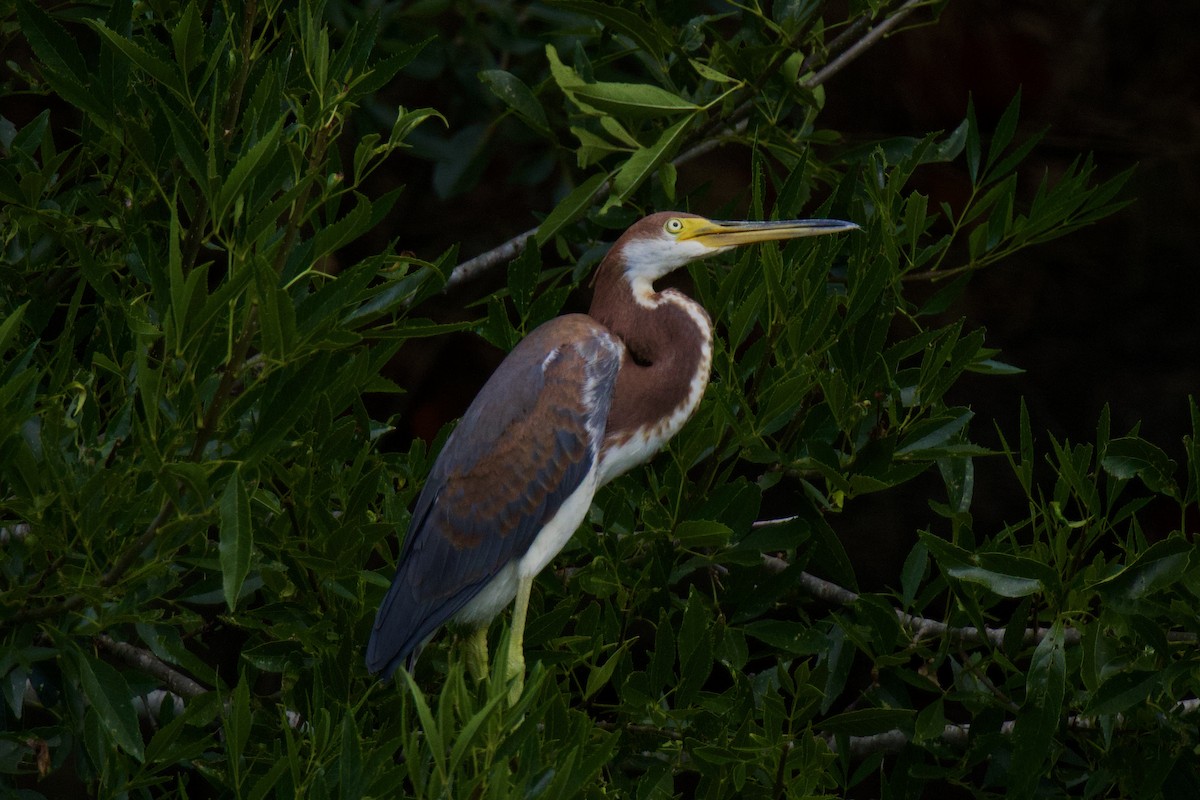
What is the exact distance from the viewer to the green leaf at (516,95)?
8.22 feet

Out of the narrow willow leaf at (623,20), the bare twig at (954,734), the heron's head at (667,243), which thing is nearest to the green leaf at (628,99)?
the narrow willow leaf at (623,20)

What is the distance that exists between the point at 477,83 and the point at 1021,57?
146cm

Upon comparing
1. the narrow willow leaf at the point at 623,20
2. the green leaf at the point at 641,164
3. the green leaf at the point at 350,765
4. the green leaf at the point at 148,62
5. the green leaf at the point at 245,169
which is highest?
the green leaf at the point at 148,62

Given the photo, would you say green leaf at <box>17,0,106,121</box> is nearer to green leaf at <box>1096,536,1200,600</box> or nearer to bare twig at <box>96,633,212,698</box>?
bare twig at <box>96,633,212,698</box>

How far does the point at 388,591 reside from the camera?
220 centimetres

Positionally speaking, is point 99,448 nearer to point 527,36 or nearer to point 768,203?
point 527,36

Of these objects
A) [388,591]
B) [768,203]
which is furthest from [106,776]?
[768,203]

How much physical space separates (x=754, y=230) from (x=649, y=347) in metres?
0.24

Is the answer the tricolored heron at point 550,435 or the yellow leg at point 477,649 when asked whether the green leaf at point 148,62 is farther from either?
the yellow leg at point 477,649

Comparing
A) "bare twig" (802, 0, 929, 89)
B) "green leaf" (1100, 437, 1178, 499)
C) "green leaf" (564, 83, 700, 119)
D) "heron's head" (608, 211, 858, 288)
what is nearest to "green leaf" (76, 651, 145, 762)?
"green leaf" (564, 83, 700, 119)

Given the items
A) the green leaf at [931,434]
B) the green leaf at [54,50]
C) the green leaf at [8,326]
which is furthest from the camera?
the green leaf at [931,434]

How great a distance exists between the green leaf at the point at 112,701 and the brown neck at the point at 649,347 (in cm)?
85

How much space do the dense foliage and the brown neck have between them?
2.4 inches

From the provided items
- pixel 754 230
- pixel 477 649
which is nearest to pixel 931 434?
pixel 754 230
